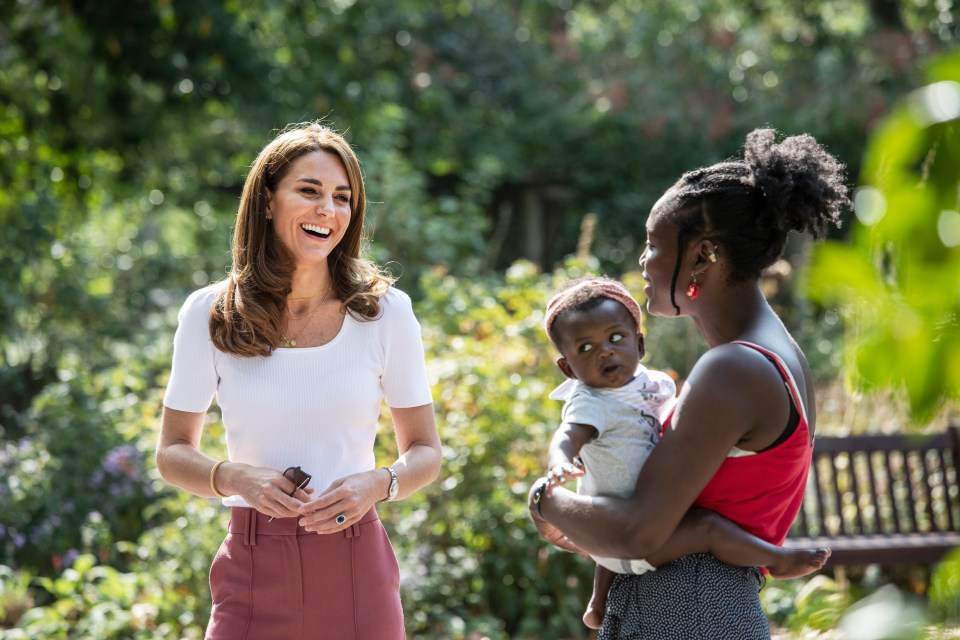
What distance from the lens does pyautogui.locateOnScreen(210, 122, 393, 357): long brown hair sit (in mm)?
2252

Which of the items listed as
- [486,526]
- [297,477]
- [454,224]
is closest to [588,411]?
[297,477]

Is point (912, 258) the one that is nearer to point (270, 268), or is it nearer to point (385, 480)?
point (385, 480)

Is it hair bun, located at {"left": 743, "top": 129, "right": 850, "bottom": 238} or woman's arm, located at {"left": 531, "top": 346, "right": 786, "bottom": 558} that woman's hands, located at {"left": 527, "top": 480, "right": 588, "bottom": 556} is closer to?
woman's arm, located at {"left": 531, "top": 346, "right": 786, "bottom": 558}

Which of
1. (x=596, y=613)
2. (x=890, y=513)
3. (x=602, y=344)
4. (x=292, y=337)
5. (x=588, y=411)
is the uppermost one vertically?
(x=292, y=337)

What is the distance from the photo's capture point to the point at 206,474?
7.16 feet

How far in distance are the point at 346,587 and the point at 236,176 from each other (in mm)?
9527

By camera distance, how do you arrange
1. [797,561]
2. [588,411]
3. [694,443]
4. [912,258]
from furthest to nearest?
[588,411] → [797,561] → [694,443] → [912,258]

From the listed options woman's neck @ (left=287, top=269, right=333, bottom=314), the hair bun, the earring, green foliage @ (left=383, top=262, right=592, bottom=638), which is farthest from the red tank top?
green foliage @ (left=383, top=262, right=592, bottom=638)

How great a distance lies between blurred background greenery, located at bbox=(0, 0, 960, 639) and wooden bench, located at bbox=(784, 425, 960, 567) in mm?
210

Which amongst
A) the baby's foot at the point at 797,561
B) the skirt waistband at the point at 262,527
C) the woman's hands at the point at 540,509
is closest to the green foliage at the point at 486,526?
the skirt waistband at the point at 262,527

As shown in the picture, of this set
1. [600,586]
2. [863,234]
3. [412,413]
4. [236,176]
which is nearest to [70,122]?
[236,176]

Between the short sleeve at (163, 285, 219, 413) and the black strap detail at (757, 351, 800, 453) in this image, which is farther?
the short sleeve at (163, 285, 219, 413)

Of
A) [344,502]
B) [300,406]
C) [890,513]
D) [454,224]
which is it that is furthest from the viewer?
[454,224]

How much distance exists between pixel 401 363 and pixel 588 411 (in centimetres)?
58
